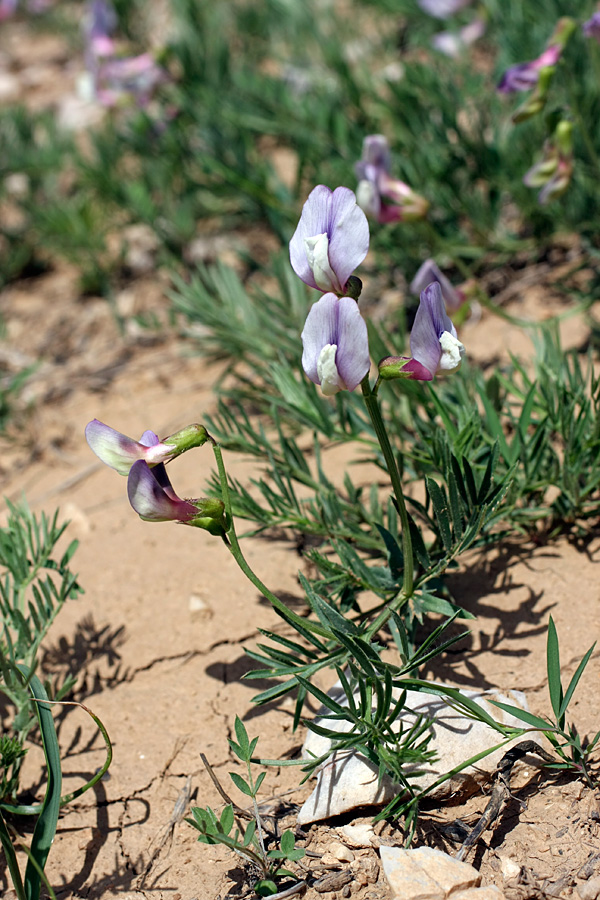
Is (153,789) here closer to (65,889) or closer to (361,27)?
(65,889)

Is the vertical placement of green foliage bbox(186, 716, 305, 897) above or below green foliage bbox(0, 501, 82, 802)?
below

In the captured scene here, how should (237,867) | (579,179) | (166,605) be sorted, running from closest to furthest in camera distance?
1. (237,867)
2. (166,605)
3. (579,179)

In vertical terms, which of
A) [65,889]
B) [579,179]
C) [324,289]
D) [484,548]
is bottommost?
[65,889]

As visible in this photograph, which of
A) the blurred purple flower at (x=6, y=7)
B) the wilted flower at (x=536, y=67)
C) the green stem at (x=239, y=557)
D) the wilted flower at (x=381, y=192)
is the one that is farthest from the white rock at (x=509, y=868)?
the blurred purple flower at (x=6, y=7)

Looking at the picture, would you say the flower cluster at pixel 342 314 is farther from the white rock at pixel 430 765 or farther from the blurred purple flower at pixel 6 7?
the blurred purple flower at pixel 6 7

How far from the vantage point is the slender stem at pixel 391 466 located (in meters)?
1.08

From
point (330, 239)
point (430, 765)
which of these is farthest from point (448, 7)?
point (430, 765)

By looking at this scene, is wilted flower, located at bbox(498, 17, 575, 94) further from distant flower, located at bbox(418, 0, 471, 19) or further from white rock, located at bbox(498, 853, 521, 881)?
white rock, located at bbox(498, 853, 521, 881)

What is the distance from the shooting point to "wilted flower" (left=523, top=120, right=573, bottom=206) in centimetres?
192

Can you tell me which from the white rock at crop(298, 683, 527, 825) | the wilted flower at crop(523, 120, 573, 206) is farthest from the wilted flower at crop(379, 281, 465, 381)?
the wilted flower at crop(523, 120, 573, 206)

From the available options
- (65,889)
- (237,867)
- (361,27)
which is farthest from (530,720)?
(361,27)

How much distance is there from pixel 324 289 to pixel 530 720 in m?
0.67

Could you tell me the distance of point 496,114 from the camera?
254 cm

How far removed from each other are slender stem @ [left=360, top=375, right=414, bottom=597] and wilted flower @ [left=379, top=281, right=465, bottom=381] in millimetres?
36
